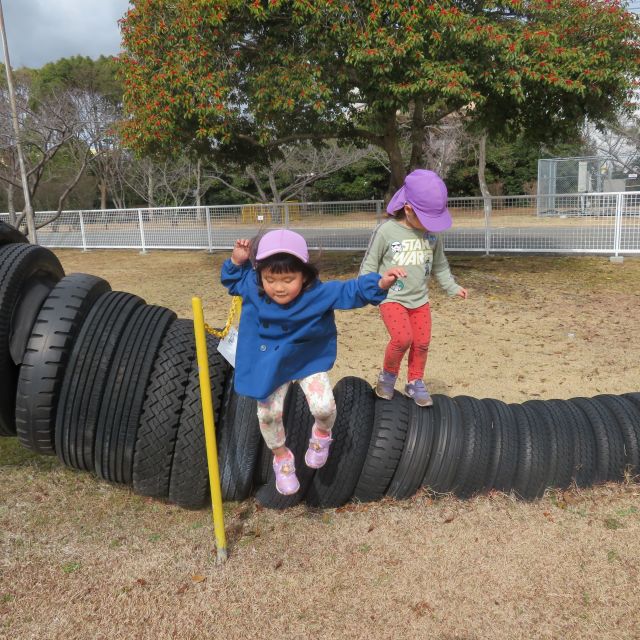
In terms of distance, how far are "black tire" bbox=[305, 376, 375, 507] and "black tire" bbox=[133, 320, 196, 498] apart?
0.80m

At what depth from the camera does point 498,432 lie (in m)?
3.23

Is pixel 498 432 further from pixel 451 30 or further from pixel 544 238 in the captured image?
pixel 544 238

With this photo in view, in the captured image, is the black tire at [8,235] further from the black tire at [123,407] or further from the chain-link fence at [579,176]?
the chain-link fence at [579,176]

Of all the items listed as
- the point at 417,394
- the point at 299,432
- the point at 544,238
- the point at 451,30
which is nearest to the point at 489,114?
the point at 451,30

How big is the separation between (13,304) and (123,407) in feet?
3.13

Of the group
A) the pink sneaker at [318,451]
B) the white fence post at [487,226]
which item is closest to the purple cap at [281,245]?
the pink sneaker at [318,451]

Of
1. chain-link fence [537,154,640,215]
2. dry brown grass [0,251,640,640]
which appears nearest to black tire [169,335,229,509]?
dry brown grass [0,251,640,640]

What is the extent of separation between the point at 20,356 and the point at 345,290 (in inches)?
77.9

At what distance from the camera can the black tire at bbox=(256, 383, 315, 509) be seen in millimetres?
3100

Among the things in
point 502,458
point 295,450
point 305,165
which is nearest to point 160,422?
point 295,450

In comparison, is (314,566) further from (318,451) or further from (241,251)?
(241,251)

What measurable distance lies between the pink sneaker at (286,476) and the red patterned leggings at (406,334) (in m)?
0.94

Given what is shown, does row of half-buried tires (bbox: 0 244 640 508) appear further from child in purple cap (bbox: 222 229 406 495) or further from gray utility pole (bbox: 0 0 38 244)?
gray utility pole (bbox: 0 0 38 244)

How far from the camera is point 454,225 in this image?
1258cm
